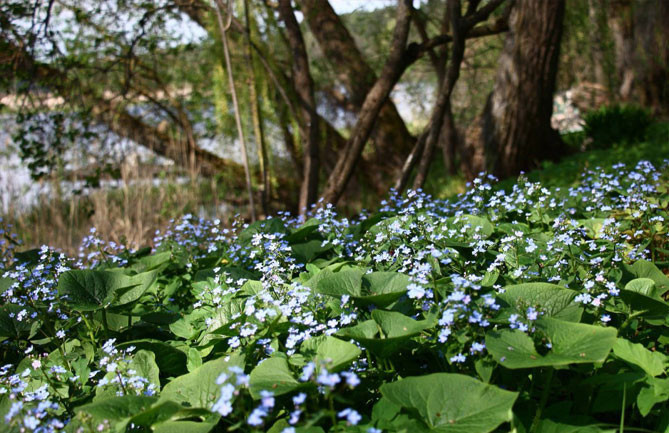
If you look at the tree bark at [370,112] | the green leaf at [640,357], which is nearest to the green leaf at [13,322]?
the green leaf at [640,357]

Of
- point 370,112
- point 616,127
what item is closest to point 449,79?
point 370,112

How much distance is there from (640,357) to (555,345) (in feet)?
0.99

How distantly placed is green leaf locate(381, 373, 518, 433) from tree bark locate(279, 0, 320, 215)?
398 centimetres

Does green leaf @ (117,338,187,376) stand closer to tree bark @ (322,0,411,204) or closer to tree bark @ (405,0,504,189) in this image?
tree bark @ (405,0,504,189)

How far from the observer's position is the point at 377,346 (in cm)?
159

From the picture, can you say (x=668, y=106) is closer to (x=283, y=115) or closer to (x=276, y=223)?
(x=283, y=115)

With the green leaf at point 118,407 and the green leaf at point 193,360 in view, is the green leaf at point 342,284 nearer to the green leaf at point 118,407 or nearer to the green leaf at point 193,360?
the green leaf at point 193,360

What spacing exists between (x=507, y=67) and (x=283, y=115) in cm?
259

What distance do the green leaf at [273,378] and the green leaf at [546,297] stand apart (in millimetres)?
679

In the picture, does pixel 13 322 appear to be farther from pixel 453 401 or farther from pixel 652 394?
pixel 652 394

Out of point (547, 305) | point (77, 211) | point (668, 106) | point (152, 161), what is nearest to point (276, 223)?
point (547, 305)

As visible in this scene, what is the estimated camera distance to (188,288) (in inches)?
106

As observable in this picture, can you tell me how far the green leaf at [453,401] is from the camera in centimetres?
135

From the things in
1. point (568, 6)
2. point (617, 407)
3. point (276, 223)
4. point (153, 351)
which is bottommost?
point (617, 407)
